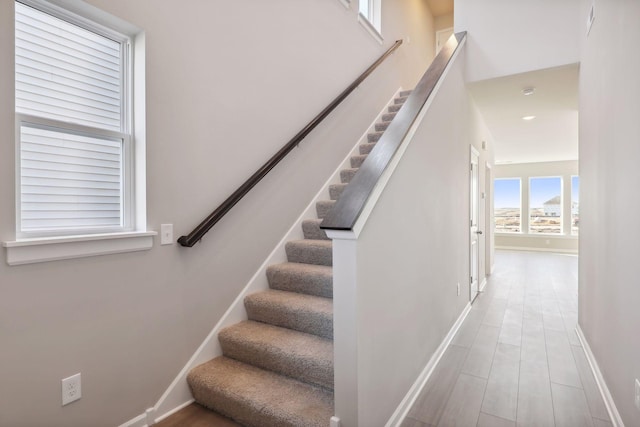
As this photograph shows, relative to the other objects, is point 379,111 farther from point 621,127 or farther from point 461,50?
point 621,127

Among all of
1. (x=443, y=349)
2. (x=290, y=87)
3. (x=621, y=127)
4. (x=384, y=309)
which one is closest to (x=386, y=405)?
(x=384, y=309)

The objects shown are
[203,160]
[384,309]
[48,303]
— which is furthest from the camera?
[203,160]

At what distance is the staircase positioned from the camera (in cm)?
171

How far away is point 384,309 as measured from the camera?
170cm

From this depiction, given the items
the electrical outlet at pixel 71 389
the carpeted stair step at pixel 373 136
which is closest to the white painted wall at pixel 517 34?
the carpeted stair step at pixel 373 136

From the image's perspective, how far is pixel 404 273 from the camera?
1.94m

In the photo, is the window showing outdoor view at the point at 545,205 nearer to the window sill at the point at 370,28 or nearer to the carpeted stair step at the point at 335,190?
the window sill at the point at 370,28

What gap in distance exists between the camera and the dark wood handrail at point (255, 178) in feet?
6.36

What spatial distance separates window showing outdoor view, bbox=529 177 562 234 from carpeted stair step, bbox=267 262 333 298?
9743mm

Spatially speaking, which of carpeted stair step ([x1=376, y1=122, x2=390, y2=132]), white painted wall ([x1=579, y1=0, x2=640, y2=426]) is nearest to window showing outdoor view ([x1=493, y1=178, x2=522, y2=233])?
carpeted stair step ([x1=376, y1=122, x2=390, y2=132])

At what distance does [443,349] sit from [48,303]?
2.68 meters

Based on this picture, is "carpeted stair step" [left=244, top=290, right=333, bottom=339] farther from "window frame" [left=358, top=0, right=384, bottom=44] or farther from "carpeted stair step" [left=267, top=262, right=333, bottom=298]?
"window frame" [left=358, top=0, right=384, bottom=44]

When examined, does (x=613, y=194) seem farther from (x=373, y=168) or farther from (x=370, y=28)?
(x=370, y=28)

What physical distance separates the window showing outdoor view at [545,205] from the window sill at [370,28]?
25.8 feet
